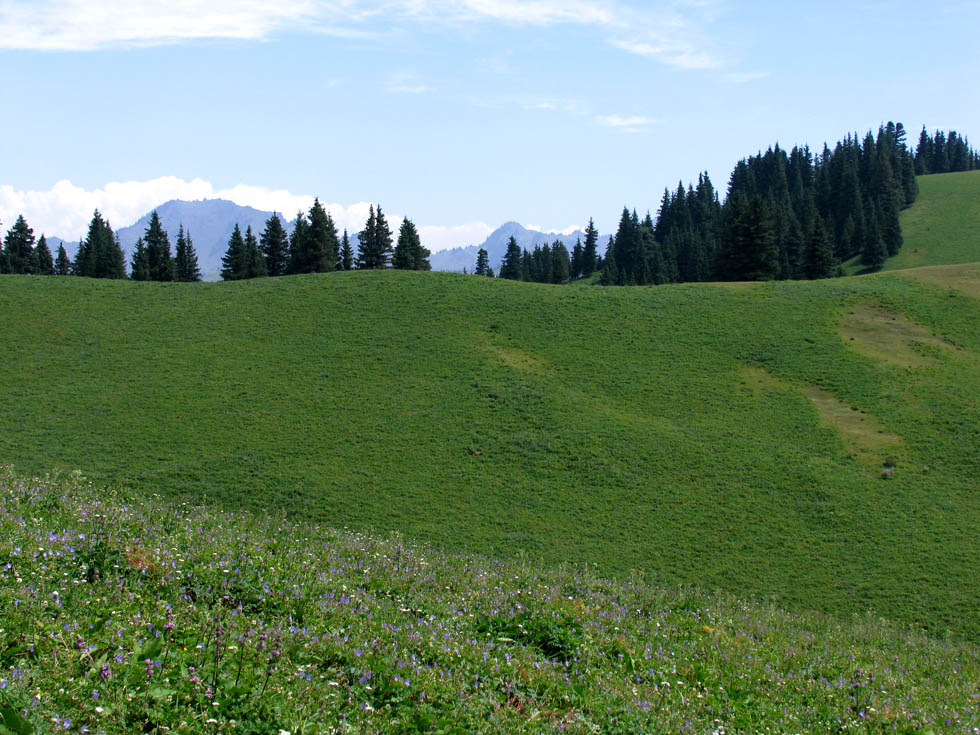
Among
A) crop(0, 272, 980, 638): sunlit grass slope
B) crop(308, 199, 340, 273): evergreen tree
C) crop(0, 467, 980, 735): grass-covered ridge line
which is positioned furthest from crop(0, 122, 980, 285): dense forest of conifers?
crop(0, 467, 980, 735): grass-covered ridge line

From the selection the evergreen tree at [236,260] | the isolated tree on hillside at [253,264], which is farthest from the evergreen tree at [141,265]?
the isolated tree on hillside at [253,264]

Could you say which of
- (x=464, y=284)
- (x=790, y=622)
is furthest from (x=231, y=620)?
(x=464, y=284)

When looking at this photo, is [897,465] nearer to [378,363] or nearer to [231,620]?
[378,363]

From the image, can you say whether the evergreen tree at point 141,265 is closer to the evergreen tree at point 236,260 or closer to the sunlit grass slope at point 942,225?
the evergreen tree at point 236,260

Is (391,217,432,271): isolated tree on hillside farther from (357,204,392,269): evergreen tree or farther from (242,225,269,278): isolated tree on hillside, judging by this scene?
(242,225,269,278): isolated tree on hillside

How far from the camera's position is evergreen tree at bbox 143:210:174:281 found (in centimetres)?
8488

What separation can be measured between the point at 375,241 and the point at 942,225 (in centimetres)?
9553

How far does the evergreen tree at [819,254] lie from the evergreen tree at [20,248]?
98764mm

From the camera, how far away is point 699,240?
119m

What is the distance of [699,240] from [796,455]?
91574 millimetres

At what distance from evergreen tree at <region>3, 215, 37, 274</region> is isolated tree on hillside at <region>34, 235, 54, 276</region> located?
54 cm

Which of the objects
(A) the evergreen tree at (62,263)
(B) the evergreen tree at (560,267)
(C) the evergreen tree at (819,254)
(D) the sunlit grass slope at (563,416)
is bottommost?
(D) the sunlit grass slope at (563,416)

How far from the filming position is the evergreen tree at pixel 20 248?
94.8m

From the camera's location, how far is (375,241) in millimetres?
92875
